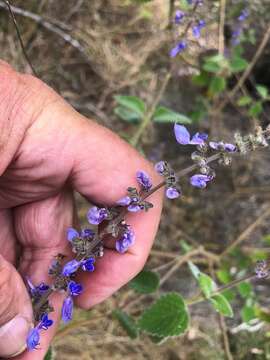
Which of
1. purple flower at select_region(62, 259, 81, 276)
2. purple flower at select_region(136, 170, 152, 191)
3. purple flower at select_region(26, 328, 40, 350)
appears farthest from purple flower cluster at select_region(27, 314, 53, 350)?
purple flower at select_region(136, 170, 152, 191)

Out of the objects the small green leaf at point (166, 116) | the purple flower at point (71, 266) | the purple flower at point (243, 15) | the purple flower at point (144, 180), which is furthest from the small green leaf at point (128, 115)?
the purple flower at point (71, 266)

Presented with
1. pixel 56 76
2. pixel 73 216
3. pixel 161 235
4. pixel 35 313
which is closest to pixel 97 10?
pixel 56 76

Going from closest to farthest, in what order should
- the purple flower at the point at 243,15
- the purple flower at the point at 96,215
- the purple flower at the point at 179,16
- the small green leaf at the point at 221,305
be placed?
1. the purple flower at the point at 96,215
2. the small green leaf at the point at 221,305
3. the purple flower at the point at 179,16
4. the purple flower at the point at 243,15

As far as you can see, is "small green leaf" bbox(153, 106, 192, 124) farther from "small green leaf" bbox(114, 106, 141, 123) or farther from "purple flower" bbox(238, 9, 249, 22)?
"purple flower" bbox(238, 9, 249, 22)

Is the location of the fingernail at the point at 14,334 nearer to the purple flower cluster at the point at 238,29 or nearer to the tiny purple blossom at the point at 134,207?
the tiny purple blossom at the point at 134,207

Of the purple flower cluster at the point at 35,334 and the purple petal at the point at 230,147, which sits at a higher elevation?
the purple petal at the point at 230,147

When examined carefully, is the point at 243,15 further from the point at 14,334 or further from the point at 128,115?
the point at 14,334

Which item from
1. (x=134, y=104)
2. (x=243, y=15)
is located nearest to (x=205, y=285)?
(x=134, y=104)
